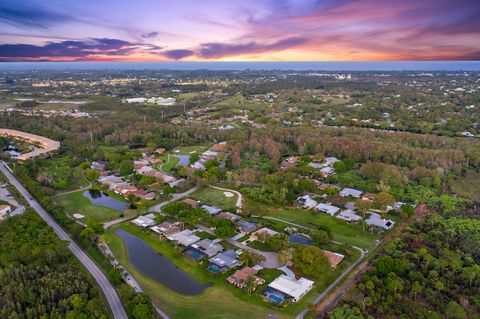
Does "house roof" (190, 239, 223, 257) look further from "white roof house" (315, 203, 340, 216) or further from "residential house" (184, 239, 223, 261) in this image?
"white roof house" (315, 203, 340, 216)

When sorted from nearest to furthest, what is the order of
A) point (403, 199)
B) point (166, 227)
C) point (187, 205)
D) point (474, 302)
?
1. point (474, 302)
2. point (166, 227)
3. point (187, 205)
4. point (403, 199)

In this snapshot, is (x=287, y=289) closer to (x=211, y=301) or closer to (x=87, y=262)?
(x=211, y=301)

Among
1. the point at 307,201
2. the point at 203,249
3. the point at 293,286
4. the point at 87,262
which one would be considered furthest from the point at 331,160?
the point at 87,262

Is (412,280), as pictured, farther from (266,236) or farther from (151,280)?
(151,280)

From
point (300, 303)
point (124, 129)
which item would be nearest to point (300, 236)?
point (300, 303)

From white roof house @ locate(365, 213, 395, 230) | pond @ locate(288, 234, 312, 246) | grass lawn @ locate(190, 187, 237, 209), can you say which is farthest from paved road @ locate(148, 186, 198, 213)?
white roof house @ locate(365, 213, 395, 230)

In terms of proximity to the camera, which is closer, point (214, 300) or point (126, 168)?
point (214, 300)

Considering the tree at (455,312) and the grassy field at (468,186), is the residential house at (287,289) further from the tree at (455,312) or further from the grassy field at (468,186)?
the grassy field at (468,186)
